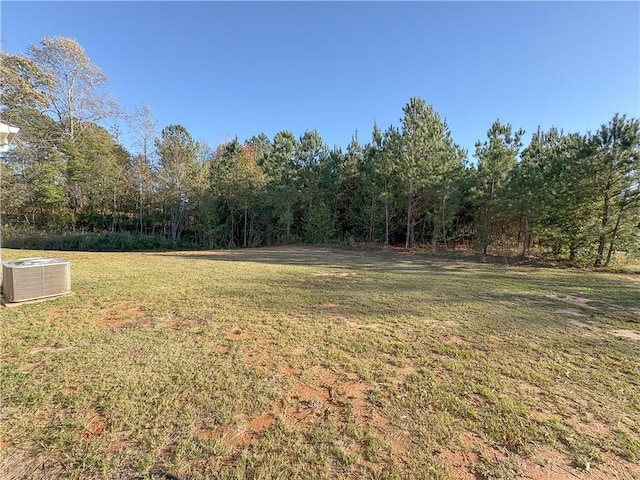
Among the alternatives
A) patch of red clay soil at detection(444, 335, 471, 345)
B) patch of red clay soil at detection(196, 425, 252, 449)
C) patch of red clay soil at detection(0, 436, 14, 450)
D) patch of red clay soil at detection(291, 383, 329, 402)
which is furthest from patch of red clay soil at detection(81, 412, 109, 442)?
patch of red clay soil at detection(444, 335, 471, 345)

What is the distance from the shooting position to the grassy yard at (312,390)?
135 centimetres

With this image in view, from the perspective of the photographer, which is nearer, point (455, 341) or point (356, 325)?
point (455, 341)

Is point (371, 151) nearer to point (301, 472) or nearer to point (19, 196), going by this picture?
point (301, 472)

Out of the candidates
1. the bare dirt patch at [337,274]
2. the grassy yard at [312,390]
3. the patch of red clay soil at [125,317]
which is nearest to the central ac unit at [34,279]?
the grassy yard at [312,390]

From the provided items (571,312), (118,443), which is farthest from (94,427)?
(571,312)

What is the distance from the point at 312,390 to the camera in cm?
194

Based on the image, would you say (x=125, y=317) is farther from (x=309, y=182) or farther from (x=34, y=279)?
(x=309, y=182)

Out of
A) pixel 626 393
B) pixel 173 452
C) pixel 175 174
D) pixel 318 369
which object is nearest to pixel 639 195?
pixel 626 393

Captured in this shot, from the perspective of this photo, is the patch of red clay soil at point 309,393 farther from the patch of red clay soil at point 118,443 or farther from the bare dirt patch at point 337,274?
the bare dirt patch at point 337,274

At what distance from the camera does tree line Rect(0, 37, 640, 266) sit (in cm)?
884

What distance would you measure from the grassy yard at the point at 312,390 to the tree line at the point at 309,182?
6994mm

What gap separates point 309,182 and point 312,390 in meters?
14.6

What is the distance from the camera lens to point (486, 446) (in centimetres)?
148

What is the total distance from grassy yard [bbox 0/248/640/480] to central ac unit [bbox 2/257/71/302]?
25cm
